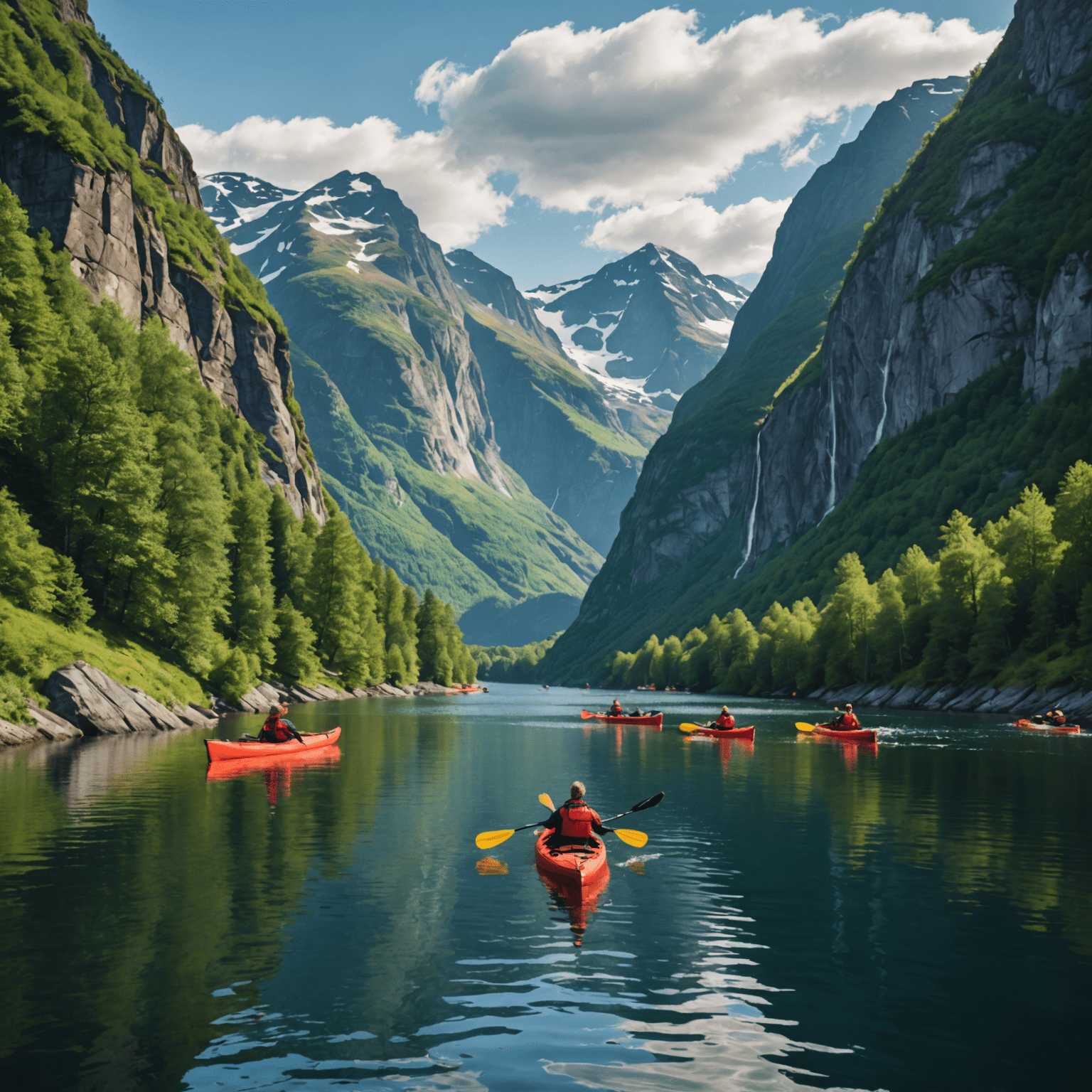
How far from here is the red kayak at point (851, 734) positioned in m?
61.5

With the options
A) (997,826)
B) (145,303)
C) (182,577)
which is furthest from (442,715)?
(145,303)

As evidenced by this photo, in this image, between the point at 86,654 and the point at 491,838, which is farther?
the point at 86,654

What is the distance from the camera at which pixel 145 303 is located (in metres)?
141

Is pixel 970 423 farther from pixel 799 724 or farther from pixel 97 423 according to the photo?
pixel 97 423

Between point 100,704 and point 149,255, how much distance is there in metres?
107

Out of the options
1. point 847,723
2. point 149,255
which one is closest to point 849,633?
point 847,723

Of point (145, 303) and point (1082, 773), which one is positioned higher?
point (145, 303)

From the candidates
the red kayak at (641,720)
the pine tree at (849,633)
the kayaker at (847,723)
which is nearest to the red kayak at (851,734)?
the kayaker at (847,723)

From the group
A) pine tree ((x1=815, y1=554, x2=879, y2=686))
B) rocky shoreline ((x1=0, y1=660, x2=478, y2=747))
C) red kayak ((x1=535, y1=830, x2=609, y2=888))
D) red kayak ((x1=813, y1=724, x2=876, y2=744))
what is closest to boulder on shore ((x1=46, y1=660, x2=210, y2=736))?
rocky shoreline ((x1=0, y1=660, x2=478, y2=747))

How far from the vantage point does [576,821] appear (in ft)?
81.9

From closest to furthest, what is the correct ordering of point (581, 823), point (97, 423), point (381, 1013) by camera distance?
1. point (381, 1013)
2. point (581, 823)
3. point (97, 423)

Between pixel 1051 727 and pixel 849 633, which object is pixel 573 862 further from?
pixel 849 633

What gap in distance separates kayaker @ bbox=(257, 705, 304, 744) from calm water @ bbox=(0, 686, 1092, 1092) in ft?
35.5

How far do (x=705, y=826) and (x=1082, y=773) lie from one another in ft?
72.2
